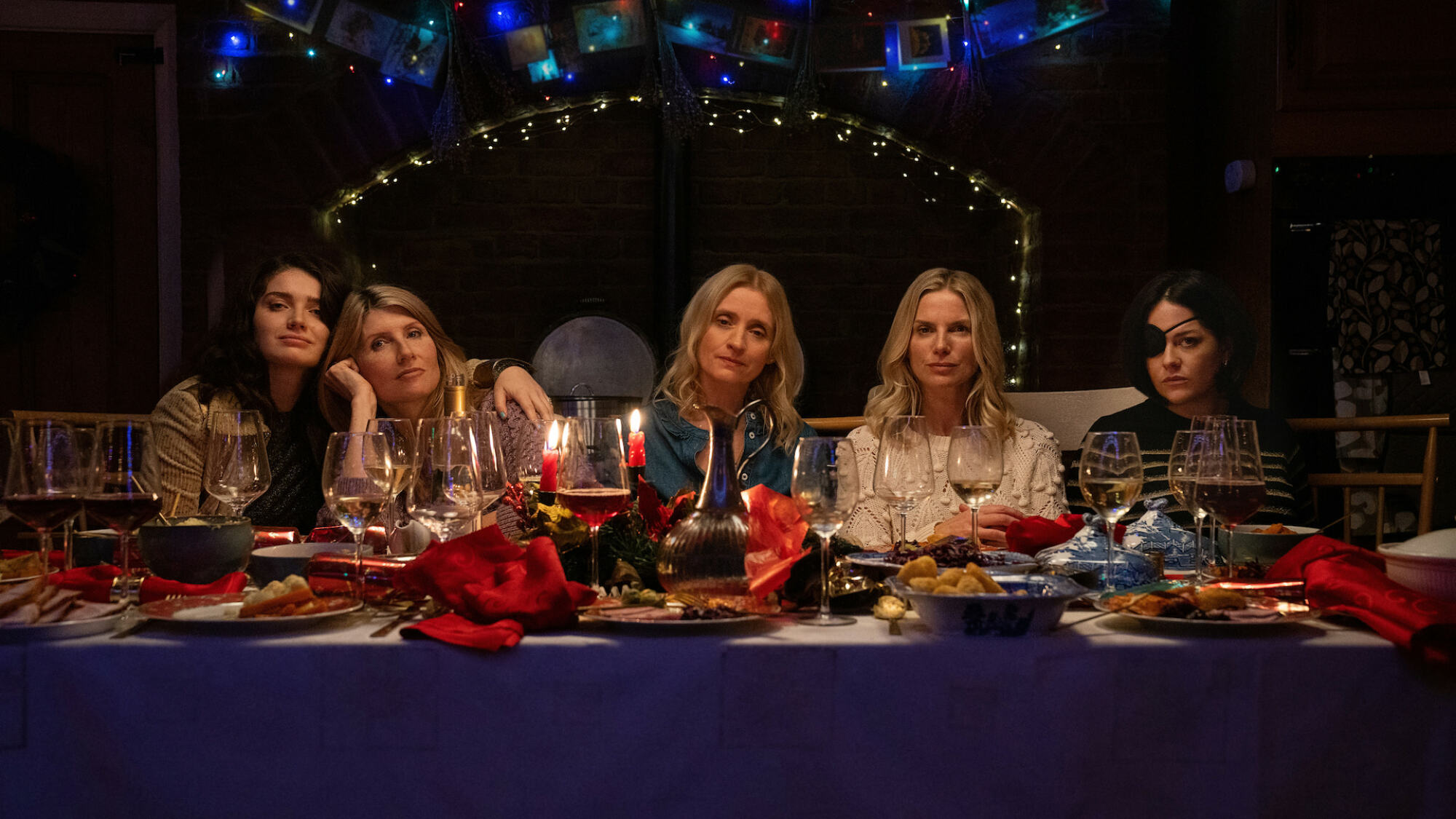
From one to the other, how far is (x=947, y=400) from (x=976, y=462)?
1.21m

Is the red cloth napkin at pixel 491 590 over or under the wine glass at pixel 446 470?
under

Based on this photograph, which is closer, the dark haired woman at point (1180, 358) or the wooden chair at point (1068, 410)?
the dark haired woman at point (1180, 358)

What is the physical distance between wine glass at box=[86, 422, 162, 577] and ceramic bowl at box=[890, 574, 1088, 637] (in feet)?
2.40

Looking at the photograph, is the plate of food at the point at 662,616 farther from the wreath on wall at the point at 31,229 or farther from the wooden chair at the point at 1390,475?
the wreath on wall at the point at 31,229

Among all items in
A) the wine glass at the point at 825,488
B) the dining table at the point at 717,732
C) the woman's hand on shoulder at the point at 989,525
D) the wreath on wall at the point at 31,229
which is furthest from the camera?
the wreath on wall at the point at 31,229

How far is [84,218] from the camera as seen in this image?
353cm

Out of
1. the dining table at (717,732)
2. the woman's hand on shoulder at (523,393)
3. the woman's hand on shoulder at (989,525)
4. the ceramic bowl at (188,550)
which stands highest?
the woman's hand on shoulder at (523,393)

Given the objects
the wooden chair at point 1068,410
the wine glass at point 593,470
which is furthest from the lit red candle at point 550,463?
the wooden chair at point 1068,410

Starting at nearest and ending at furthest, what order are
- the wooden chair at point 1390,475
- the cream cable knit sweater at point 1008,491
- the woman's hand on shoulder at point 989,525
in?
the woman's hand on shoulder at point 989,525
the wooden chair at point 1390,475
the cream cable knit sweater at point 1008,491

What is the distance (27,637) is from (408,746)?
32 cm

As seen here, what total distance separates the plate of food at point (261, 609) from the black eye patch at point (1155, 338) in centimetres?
197

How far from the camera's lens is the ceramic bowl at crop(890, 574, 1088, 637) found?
0.82 meters

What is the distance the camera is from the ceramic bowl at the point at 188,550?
104 cm

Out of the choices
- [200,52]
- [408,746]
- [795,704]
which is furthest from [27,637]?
[200,52]
